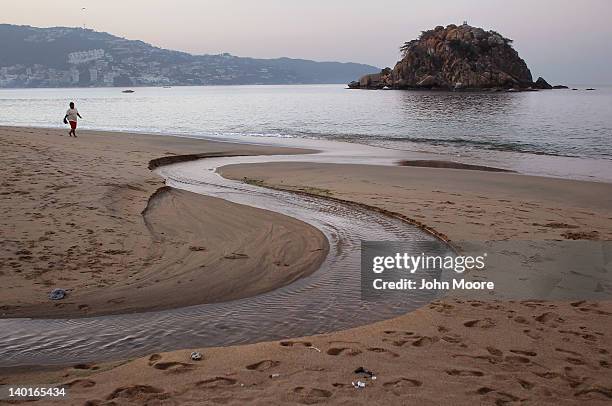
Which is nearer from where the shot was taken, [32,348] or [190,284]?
[32,348]

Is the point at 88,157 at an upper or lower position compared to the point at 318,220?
upper

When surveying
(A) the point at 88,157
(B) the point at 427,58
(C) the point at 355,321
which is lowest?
(C) the point at 355,321

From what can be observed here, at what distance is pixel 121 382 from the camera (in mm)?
3777

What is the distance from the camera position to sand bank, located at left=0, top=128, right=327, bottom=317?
5.79 metres

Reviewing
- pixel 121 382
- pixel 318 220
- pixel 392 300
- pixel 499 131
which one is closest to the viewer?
pixel 121 382

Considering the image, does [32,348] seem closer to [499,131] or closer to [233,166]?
[233,166]

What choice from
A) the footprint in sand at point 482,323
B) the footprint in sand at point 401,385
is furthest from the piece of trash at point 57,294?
the footprint in sand at point 482,323

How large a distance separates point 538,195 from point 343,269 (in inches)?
303

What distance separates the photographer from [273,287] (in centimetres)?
637

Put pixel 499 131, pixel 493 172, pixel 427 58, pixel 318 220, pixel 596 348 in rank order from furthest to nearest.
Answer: pixel 427 58 → pixel 499 131 → pixel 493 172 → pixel 318 220 → pixel 596 348

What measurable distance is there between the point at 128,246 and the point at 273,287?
8.36 ft

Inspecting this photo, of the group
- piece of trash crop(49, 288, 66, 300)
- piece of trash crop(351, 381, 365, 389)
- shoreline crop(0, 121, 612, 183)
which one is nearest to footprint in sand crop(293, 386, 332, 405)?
piece of trash crop(351, 381, 365, 389)

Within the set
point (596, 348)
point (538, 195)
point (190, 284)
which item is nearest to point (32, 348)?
point (190, 284)

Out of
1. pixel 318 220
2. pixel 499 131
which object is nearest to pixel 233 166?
pixel 318 220
